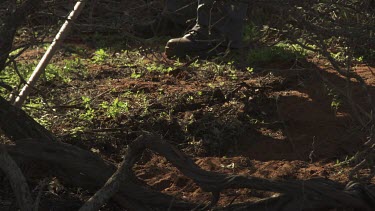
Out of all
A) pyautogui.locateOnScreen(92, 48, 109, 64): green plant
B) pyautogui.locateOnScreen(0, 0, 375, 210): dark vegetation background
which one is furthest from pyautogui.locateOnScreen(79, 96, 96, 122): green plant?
pyautogui.locateOnScreen(92, 48, 109, 64): green plant

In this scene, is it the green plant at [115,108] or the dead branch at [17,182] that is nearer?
the dead branch at [17,182]

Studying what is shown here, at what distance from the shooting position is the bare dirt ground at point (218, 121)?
3549 mm

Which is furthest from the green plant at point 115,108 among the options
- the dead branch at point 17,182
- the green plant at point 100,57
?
the dead branch at point 17,182

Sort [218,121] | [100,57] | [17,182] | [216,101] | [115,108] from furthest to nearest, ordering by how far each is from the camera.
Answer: [100,57] → [216,101] → [115,108] → [218,121] → [17,182]

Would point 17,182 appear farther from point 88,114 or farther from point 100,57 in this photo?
point 100,57

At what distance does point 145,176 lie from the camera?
3561 millimetres

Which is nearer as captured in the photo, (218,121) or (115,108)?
(218,121)

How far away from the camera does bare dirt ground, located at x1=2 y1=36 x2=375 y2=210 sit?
11.6 ft

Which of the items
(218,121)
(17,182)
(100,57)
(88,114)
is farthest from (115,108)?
(17,182)

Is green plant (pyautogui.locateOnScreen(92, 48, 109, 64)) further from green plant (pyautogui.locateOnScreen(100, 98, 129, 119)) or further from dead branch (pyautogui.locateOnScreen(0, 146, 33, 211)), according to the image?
dead branch (pyautogui.locateOnScreen(0, 146, 33, 211))

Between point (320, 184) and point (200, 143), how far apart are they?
108cm

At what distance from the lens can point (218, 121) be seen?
4.23m

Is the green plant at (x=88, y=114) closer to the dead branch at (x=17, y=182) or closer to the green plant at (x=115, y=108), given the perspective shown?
the green plant at (x=115, y=108)

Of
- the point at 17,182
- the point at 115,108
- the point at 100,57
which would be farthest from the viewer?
the point at 100,57
